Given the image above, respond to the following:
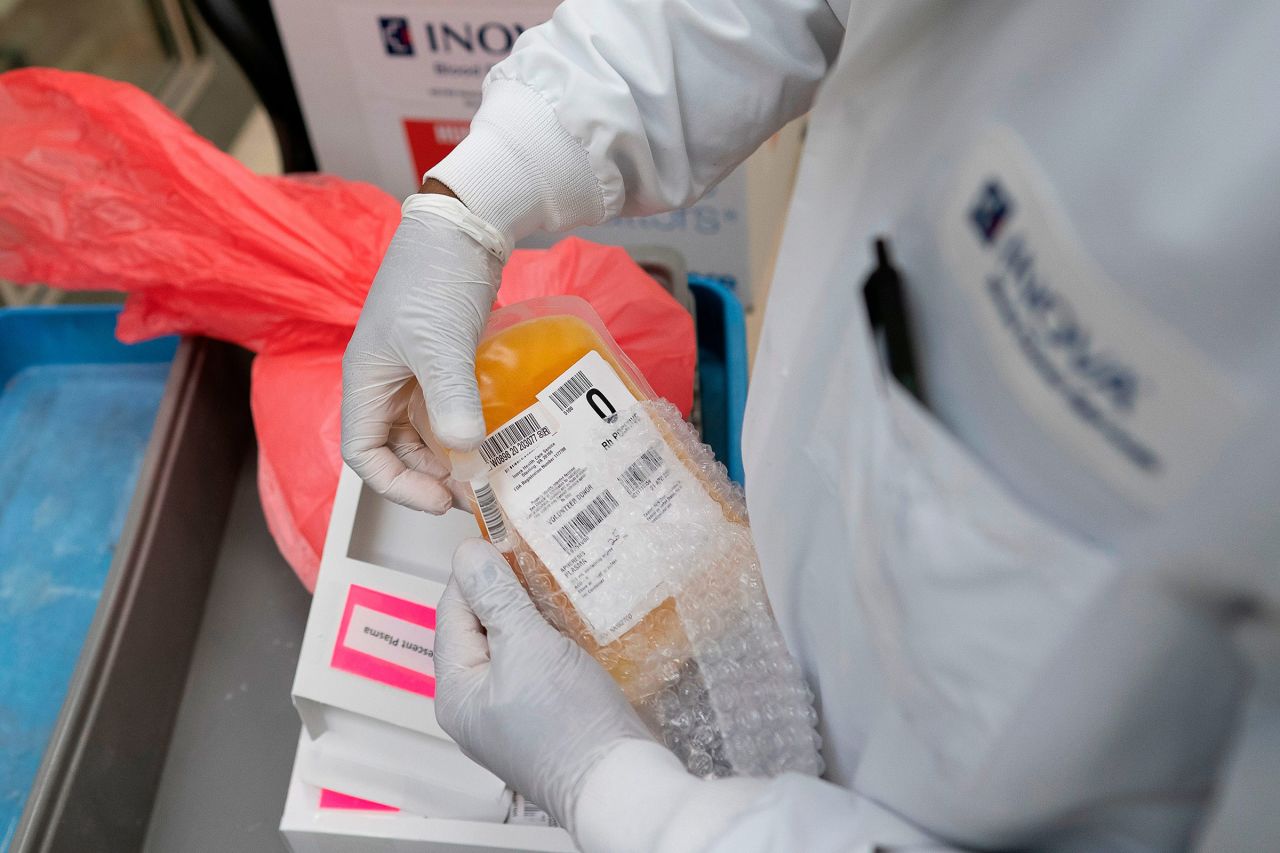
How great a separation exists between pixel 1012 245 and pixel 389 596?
613mm

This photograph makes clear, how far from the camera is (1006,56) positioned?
0.42m

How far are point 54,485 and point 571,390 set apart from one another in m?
0.76

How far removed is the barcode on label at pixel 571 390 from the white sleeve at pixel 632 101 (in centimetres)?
17

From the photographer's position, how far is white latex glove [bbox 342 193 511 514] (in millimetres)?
714

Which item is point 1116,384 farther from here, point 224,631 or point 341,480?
point 224,631

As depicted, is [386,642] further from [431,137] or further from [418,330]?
[431,137]

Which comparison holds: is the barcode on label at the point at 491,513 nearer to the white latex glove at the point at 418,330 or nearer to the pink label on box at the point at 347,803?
the white latex glove at the point at 418,330

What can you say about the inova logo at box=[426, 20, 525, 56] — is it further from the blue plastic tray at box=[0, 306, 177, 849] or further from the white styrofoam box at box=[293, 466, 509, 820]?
the white styrofoam box at box=[293, 466, 509, 820]

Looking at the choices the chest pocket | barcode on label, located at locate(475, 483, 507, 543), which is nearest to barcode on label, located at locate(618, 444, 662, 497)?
barcode on label, located at locate(475, 483, 507, 543)

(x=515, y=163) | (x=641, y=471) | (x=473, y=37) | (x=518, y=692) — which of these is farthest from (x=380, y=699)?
(x=473, y=37)

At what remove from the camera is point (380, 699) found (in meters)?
0.76

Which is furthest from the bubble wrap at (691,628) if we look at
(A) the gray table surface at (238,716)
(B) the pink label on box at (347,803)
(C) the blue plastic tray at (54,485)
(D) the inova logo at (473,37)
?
(D) the inova logo at (473,37)

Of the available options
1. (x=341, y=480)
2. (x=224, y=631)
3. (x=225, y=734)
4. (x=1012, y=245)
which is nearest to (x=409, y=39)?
(x=341, y=480)

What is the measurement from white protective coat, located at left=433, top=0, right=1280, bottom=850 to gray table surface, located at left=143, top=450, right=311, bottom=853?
63cm
